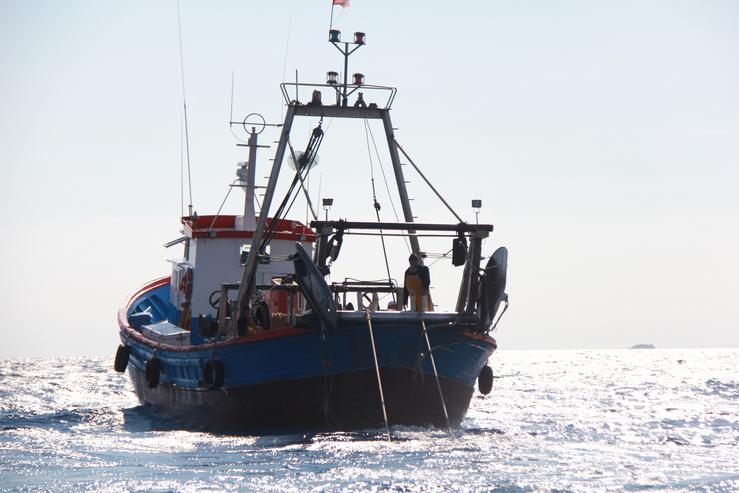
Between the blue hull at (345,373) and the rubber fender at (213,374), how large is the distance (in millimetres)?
26

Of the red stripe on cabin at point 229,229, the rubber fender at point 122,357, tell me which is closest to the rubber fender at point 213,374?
the red stripe on cabin at point 229,229

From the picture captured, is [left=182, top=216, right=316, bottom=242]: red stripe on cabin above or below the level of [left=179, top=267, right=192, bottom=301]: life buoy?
above

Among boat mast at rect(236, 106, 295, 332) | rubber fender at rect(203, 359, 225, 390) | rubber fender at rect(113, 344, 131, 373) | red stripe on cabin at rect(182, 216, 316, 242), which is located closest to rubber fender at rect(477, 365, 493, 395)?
boat mast at rect(236, 106, 295, 332)

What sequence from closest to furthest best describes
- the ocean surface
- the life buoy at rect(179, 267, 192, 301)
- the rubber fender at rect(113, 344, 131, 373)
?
the ocean surface, the life buoy at rect(179, 267, 192, 301), the rubber fender at rect(113, 344, 131, 373)

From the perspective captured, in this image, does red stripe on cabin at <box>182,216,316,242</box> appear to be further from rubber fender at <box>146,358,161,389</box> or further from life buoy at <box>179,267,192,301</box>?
rubber fender at <box>146,358,161,389</box>

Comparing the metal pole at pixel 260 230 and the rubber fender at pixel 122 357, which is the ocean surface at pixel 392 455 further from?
the metal pole at pixel 260 230

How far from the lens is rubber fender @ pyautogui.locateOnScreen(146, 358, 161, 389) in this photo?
2484 centimetres

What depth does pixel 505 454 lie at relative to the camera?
56.0 feet

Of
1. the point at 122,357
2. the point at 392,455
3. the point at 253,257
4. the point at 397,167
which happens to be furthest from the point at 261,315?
the point at 122,357

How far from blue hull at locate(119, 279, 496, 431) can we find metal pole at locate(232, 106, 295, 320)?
830mm

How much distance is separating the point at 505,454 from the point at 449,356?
3.36 metres

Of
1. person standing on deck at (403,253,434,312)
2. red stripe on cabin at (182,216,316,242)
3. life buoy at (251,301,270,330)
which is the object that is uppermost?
red stripe on cabin at (182,216,316,242)

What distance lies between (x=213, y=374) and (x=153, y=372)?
4.12 metres

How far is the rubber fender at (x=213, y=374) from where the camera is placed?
68.9ft
